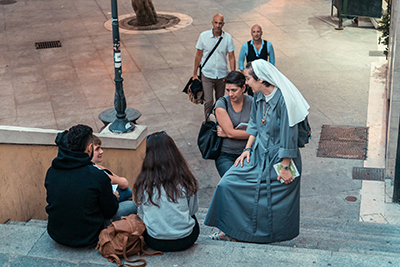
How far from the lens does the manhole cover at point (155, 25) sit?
621 inches

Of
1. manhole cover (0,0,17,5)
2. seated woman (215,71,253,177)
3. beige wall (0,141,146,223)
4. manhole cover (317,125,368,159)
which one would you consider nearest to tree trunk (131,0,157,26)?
manhole cover (0,0,17,5)

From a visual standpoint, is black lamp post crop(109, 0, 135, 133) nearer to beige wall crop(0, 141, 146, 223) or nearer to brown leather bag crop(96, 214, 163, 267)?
beige wall crop(0, 141, 146, 223)

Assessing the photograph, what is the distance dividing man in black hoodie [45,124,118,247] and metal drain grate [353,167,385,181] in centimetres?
450

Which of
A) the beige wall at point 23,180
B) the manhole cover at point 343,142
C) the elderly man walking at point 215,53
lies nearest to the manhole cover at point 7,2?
the elderly man walking at point 215,53

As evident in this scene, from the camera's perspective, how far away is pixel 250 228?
4883 mm

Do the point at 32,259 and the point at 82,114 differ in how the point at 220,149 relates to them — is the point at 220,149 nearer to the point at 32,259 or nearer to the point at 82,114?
the point at 32,259

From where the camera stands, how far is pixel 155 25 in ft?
52.6

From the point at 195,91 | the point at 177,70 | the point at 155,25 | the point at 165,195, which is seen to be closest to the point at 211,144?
the point at 165,195

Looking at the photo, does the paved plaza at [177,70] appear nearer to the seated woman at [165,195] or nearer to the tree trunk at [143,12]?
the seated woman at [165,195]

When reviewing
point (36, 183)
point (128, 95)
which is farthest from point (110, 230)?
point (128, 95)

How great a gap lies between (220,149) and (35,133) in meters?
2.09

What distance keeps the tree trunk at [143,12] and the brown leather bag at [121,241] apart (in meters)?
12.5

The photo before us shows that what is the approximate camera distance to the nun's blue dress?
15.5ft

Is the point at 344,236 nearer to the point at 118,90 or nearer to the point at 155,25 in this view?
the point at 118,90
